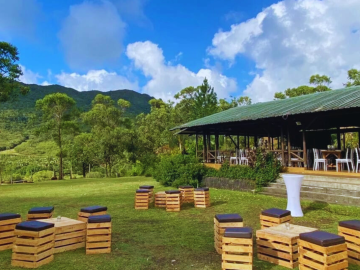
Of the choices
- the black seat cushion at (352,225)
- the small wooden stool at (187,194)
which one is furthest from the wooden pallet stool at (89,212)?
the black seat cushion at (352,225)

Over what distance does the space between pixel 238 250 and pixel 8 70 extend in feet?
56.5

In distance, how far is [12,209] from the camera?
29.1 ft

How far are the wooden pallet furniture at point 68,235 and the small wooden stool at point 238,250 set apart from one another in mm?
2578

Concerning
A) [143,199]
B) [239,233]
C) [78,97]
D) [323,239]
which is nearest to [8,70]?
[143,199]

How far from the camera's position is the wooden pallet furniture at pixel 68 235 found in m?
4.73

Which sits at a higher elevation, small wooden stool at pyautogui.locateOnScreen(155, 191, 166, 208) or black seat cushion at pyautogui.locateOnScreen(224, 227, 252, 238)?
black seat cushion at pyautogui.locateOnScreen(224, 227, 252, 238)

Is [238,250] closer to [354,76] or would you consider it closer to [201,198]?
[201,198]

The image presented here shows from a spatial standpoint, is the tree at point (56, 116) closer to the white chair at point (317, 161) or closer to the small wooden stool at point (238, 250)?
the white chair at point (317, 161)

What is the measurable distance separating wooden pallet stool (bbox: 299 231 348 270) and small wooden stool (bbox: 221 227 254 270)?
2.17 ft

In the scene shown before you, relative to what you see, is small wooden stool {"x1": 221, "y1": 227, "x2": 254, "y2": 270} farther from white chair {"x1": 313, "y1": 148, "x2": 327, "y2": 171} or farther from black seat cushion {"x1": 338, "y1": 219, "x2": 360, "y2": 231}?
white chair {"x1": 313, "y1": 148, "x2": 327, "y2": 171}

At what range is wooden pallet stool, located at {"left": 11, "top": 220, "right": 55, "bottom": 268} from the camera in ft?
13.5

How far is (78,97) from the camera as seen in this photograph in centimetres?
6006

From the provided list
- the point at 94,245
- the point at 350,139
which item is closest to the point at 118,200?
the point at 94,245

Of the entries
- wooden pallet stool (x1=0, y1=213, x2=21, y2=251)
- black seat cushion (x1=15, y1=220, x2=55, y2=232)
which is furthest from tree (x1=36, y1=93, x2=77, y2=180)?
black seat cushion (x1=15, y1=220, x2=55, y2=232)
